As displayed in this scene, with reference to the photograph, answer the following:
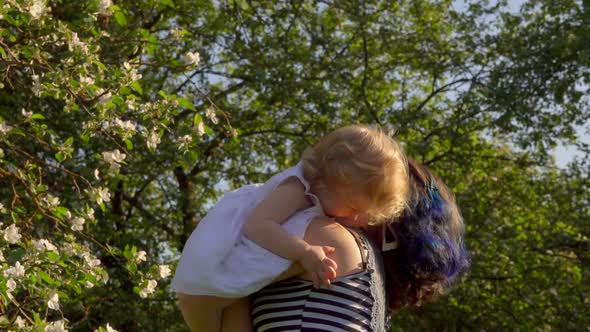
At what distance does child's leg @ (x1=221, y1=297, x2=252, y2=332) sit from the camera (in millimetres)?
1874

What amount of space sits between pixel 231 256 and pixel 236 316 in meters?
0.14

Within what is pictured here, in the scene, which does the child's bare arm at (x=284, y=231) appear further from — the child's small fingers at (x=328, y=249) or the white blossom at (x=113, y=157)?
the white blossom at (x=113, y=157)

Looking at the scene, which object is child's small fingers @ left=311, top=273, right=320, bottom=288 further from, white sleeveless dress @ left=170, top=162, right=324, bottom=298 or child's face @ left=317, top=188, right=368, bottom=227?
child's face @ left=317, top=188, right=368, bottom=227

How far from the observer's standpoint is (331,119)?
8.79 meters

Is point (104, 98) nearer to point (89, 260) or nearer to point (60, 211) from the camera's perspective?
point (60, 211)

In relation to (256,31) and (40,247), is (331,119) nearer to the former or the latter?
(256,31)

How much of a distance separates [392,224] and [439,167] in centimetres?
781

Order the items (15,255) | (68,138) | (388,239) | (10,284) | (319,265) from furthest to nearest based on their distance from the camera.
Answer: (68,138) < (15,255) < (10,284) < (388,239) < (319,265)

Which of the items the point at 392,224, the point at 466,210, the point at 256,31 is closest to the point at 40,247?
the point at 392,224

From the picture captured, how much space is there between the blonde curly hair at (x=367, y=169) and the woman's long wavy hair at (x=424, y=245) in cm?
6

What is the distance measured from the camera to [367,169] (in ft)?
6.05

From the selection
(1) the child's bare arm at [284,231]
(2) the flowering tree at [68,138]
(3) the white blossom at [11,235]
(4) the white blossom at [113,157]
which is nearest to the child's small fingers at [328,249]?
(1) the child's bare arm at [284,231]

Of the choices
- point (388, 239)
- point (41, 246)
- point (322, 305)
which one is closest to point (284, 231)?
point (322, 305)

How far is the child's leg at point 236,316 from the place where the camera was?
6.15 feet
